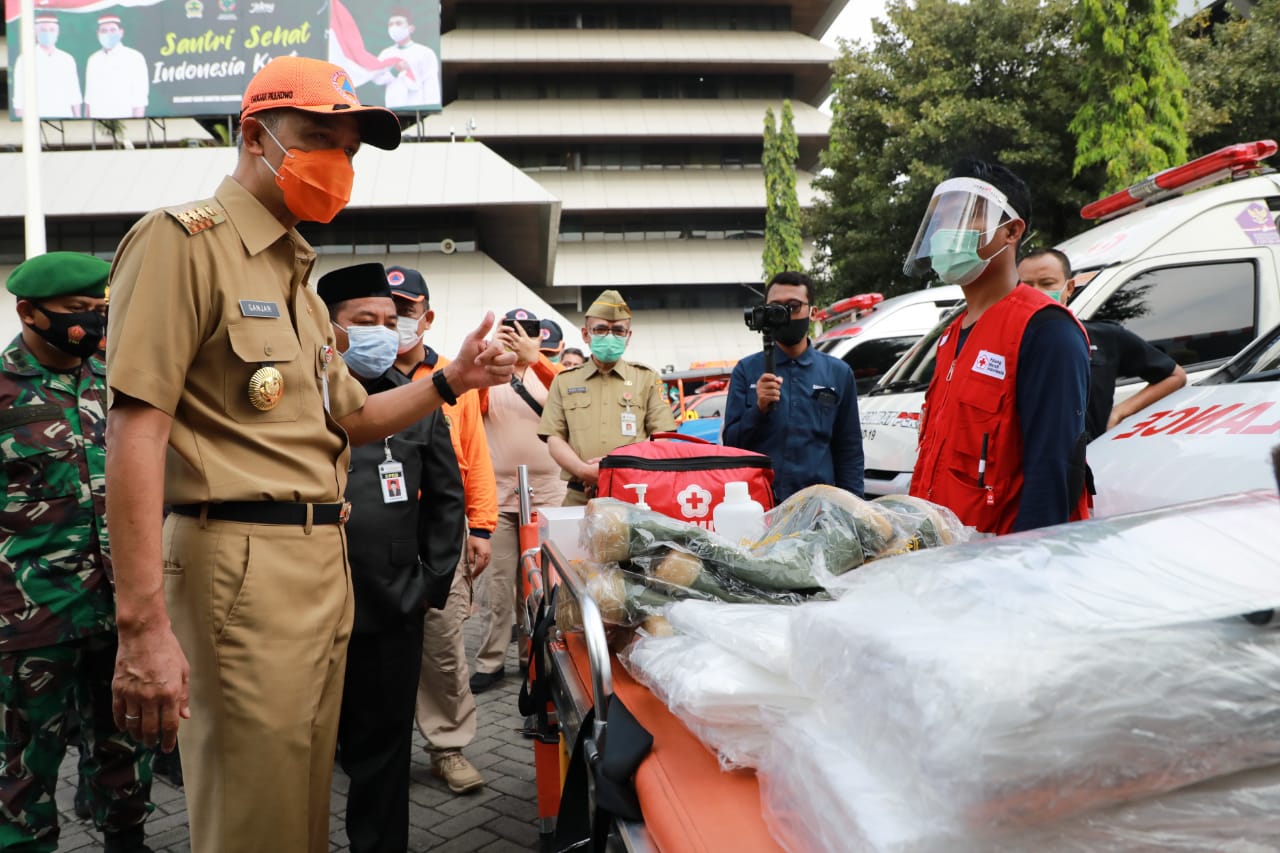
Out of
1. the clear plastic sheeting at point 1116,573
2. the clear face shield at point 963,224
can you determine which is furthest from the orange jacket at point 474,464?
the clear plastic sheeting at point 1116,573

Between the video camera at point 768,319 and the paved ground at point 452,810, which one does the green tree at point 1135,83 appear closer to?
the video camera at point 768,319

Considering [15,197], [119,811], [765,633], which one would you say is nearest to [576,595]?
[765,633]

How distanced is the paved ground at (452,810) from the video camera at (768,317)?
2.29 meters

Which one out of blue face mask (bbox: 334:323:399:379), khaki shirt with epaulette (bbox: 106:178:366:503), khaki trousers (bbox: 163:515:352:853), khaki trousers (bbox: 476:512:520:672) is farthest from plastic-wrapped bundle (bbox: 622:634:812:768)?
khaki trousers (bbox: 476:512:520:672)

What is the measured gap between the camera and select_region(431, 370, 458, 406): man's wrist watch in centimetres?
237

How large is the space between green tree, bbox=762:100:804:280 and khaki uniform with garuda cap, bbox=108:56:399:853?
35.9 meters

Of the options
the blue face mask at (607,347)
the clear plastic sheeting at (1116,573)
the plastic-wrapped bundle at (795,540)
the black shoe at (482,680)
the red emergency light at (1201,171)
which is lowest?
the black shoe at (482,680)

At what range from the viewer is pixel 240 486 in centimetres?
186

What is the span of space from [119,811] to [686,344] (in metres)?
38.1

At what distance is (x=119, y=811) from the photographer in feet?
10.6

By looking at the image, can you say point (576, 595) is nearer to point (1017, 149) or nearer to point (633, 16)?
point (1017, 149)

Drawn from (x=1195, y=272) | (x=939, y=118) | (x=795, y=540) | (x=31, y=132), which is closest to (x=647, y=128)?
(x=939, y=118)

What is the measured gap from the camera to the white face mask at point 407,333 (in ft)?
12.0

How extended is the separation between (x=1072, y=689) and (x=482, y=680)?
15.7ft
